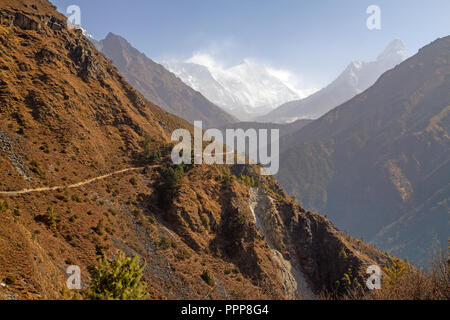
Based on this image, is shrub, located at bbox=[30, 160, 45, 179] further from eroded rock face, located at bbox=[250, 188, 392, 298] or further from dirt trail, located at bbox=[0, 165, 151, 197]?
eroded rock face, located at bbox=[250, 188, 392, 298]

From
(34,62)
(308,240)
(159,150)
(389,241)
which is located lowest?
(389,241)

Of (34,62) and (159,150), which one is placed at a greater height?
(34,62)

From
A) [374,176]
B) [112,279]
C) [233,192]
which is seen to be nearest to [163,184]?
[233,192]

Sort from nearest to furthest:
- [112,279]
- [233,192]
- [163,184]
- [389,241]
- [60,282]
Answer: [112,279], [60,282], [163,184], [233,192], [389,241]

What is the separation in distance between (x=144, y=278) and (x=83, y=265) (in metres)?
6.57

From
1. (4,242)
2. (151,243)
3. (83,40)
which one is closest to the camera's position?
(4,242)

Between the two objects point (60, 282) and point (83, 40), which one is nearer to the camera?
point (60, 282)

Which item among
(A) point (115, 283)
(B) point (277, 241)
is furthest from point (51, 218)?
(B) point (277, 241)

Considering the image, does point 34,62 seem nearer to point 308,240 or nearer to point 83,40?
point 83,40

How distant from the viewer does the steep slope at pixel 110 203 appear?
2502 centimetres

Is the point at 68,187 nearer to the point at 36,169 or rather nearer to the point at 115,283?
the point at 36,169

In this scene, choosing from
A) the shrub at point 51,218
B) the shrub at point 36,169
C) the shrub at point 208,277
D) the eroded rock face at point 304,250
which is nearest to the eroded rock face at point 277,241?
the eroded rock face at point 304,250

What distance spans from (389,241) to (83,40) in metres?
162

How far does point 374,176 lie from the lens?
195875 millimetres
